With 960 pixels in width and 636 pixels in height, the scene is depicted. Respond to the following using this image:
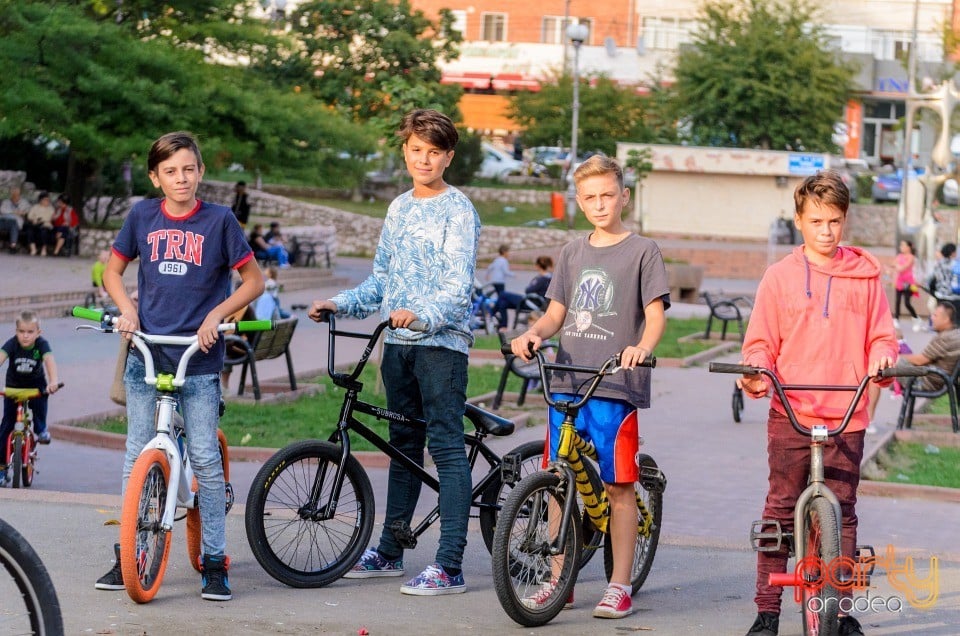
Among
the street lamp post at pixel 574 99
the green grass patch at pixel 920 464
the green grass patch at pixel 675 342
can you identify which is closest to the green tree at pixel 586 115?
the street lamp post at pixel 574 99

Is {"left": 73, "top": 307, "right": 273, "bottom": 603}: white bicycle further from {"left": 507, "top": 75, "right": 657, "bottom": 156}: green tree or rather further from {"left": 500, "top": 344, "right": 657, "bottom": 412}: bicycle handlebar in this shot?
{"left": 507, "top": 75, "right": 657, "bottom": 156}: green tree

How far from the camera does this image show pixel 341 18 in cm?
5050

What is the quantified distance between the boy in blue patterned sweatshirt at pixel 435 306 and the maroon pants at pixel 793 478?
1.32 metres

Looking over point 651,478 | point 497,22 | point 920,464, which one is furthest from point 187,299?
point 497,22

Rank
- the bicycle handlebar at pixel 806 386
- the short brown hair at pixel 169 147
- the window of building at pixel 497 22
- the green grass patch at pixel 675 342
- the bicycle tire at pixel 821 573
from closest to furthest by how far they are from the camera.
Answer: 1. the bicycle tire at pixel 821 573
2. the bicycle handlebar at pixel 806 386
3. the short brown hair at pixel 169 147
4. the green grass patch at pixel 675 342
5. the window of building at pixel 497 22

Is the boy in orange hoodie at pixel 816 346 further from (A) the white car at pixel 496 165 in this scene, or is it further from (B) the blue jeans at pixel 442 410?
(A) the white car at pixel 496 165

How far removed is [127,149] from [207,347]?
23489 millimetres

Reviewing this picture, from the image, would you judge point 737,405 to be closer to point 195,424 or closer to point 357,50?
point 195,424

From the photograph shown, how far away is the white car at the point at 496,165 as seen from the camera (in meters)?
52.3

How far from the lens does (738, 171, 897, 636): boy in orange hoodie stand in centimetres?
520

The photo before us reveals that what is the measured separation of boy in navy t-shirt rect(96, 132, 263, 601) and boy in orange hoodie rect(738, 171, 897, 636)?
2025 millimetres

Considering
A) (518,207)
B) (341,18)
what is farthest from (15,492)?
(341,18)

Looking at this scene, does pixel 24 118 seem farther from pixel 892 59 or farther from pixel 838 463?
pixel 892 59

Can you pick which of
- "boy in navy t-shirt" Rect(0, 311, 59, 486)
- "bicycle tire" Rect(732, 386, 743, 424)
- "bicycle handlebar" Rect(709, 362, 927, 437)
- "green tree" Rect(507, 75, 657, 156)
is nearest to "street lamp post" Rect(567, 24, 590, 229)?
"green tree" Rect(507, 75, 657, 156)
